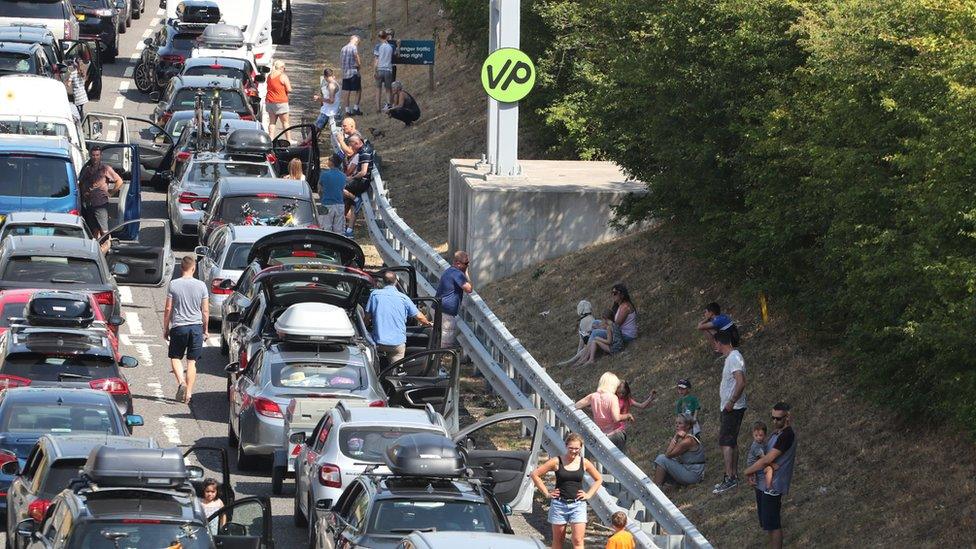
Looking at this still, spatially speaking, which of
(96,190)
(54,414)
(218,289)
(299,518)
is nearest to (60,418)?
(54,414)

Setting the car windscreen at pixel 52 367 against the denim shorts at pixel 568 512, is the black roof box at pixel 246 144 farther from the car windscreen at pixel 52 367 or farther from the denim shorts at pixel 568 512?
the denim shorts at pixel 568 512

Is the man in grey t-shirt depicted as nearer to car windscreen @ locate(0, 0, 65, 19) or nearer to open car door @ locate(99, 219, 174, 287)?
open car door @ locate(99, 219, 174, 287)

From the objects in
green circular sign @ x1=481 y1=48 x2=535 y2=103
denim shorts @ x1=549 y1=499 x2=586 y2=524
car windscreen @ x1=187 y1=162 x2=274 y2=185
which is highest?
green circular sign @ x1=481 y1=48 x2=535 y2=103

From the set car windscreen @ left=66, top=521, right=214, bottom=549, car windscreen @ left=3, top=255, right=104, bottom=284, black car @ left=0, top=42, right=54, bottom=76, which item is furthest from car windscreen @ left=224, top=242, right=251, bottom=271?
black car @ left=0, top=42, right=54, bottom=76

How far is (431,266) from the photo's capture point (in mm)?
26031

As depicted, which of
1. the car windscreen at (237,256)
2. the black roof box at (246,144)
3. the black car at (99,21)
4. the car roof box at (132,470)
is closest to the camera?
the car roof box at (132,470)

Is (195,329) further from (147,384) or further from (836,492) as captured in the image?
(836,492)

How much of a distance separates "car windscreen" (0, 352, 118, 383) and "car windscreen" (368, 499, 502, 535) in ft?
17.4

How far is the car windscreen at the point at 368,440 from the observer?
1648cm

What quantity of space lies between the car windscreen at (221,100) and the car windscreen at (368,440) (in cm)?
1835

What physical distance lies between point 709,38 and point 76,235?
827cm

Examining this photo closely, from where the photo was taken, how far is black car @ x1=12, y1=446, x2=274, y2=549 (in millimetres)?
13383

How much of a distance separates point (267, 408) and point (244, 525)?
354cm

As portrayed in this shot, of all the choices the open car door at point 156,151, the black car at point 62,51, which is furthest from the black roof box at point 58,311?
the black car at point 62,51
